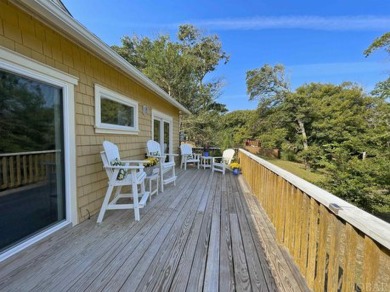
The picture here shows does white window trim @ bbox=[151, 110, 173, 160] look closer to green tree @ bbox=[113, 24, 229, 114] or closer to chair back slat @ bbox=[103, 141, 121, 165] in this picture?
chair back slat @ bbox=[103, 141, 121, 165]

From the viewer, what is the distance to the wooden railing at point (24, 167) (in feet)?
6.60

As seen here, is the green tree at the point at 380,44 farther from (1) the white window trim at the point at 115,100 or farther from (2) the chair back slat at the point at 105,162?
(2) the chair back slat at the point at 105,162

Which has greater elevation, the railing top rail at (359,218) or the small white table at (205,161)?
the railing top rail at (359,218)

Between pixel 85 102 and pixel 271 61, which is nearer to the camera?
pixel 85 102

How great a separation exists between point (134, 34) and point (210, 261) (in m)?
16.1

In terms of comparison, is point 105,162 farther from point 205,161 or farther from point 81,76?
point 205,161

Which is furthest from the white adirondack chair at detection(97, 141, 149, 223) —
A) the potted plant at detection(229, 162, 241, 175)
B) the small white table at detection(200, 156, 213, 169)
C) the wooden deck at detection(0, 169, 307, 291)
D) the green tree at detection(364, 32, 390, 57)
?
the green tree at detection(364, 32, 390, 57)

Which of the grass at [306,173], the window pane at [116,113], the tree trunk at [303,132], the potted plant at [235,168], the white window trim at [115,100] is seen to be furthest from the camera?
the tree trunk at [303,132]

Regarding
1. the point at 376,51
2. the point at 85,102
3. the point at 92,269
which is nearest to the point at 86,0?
the point at 85,102

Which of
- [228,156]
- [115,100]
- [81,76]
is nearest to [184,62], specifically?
[228,156]

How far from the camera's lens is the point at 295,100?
15742 mm

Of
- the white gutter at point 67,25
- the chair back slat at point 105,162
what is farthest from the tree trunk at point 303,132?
the chair back slat at point 105,162

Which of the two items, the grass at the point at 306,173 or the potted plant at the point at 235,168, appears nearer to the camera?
the potted plant at the point at 235,168

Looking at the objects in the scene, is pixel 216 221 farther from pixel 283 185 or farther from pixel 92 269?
pixel 92 269
